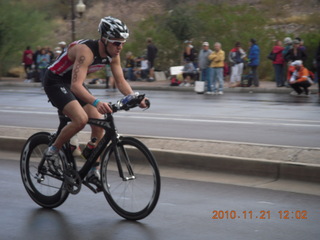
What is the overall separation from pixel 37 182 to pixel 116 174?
3.78 feet

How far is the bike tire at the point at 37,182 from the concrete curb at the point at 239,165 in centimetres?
220

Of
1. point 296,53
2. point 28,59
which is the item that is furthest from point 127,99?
point 28,59

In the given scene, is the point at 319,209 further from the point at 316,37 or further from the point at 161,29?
the point at 161,29

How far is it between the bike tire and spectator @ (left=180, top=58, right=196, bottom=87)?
19.9m

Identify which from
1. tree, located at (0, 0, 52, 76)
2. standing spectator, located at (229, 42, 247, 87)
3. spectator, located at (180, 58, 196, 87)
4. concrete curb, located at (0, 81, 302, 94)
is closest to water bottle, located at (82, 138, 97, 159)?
concrete curb, located at (0, 81, 302, 94)

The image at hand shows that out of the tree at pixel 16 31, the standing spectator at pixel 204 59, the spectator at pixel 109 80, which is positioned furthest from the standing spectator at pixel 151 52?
the tree at pixel 16 31

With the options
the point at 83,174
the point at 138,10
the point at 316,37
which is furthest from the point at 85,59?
the point at 138,10

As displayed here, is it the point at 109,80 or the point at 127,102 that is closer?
the point at 127,102

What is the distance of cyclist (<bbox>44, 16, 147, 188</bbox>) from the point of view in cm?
639

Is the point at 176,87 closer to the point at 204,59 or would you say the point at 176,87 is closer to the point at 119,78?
the point at 204,59

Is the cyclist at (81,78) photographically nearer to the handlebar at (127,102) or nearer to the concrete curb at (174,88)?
the handlebar at (127,102)

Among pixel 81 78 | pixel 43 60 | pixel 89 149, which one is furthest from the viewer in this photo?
pixel 43 60

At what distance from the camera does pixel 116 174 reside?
6453mm

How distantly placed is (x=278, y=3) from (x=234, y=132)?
174 feet
